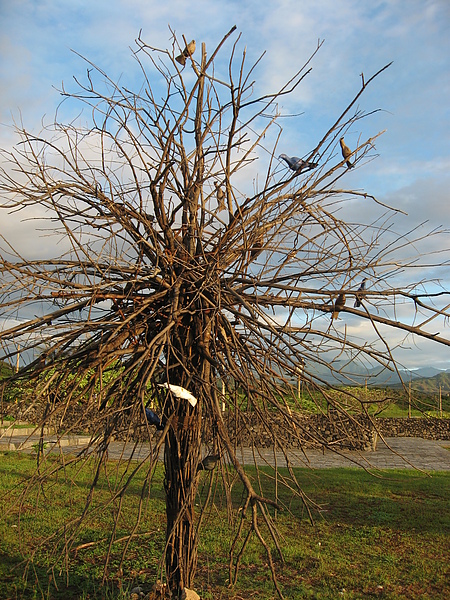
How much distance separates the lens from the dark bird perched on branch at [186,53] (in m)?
3.63

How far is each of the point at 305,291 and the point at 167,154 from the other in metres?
1.31

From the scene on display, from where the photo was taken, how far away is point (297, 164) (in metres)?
3.75

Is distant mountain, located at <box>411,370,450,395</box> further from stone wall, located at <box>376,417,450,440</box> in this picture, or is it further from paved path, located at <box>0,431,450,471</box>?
paved path, located at <box>0,431,450,471</box>

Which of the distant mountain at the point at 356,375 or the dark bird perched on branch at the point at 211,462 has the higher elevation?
the distant mountain at the point at 356,375

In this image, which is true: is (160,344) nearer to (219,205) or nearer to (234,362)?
(234,362)

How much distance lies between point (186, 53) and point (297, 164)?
106 centimetres

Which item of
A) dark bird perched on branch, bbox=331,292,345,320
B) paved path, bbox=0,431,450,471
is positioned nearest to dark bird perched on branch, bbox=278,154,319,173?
dark bird perched on branch, bbox=331,292,345,320

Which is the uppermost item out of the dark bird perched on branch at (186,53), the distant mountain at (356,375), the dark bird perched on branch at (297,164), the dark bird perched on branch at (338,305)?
the dark bird perched on branch at (186,53)

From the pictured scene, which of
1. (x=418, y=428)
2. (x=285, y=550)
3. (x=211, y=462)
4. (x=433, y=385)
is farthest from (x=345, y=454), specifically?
(x=433, y=385)

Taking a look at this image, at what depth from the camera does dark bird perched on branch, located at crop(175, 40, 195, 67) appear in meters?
3.63

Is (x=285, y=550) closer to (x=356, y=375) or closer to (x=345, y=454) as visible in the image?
(x=356, y=375)

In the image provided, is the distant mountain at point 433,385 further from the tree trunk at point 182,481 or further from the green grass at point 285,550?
the tree trunk at point 182,481

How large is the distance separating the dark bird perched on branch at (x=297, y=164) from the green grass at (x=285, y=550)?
2281mm

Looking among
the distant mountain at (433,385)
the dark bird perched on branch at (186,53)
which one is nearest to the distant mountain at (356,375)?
the distant mountain at (433,385)
